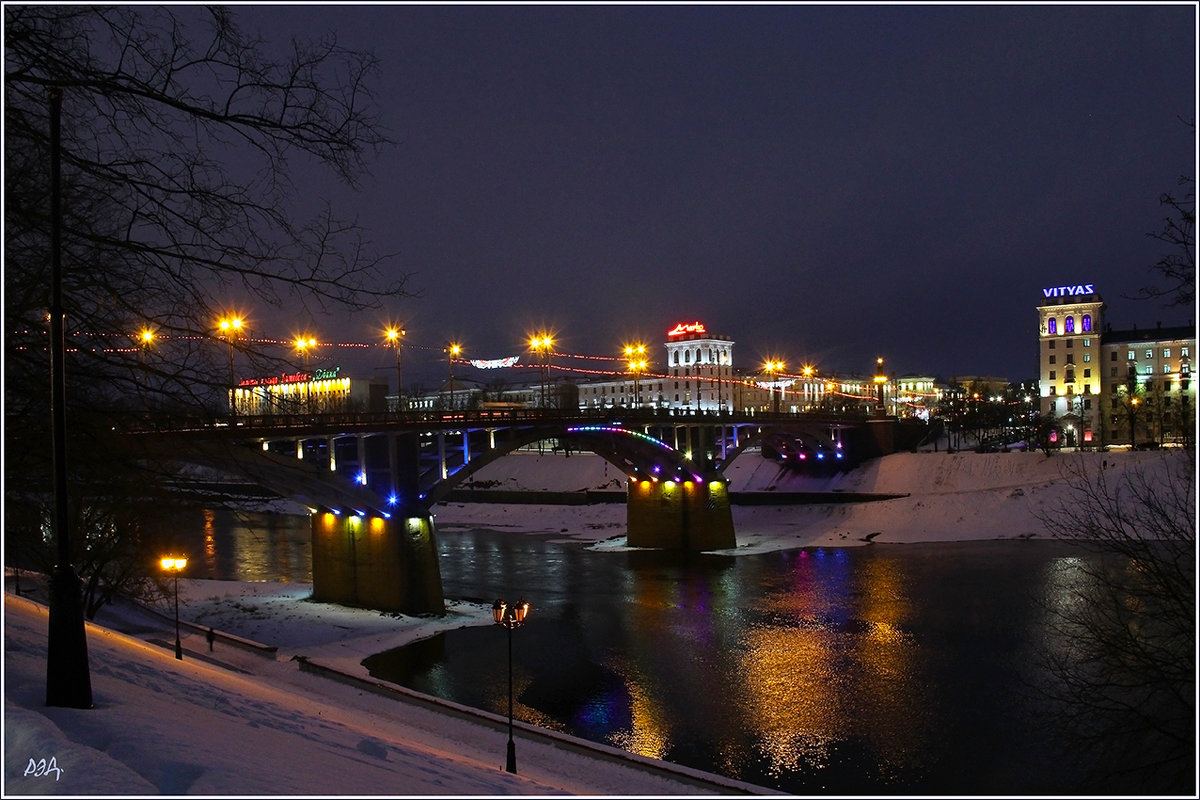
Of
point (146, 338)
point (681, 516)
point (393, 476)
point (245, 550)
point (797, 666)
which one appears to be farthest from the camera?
point (681, 516)

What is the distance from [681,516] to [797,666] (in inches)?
994

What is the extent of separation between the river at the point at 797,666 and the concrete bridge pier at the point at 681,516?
6677 millimetres

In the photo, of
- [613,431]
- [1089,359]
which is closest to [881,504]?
[613,431]

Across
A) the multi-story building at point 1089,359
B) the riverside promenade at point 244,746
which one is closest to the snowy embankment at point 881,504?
the multi-story building at point 1089,359

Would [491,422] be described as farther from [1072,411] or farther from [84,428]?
[1072,411]

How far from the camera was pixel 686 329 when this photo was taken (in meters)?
114

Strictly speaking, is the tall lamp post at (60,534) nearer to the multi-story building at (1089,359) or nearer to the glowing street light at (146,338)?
the glowing street light at (146,338)

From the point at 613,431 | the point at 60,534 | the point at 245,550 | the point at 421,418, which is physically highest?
the point at 421,418

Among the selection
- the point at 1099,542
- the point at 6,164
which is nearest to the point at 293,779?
the point at 6,164

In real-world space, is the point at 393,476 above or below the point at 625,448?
above

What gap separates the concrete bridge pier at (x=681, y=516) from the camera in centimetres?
4538

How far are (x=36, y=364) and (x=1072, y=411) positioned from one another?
84.8 meters

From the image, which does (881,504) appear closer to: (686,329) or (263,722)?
(263,722)

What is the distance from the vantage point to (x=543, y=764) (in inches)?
500
